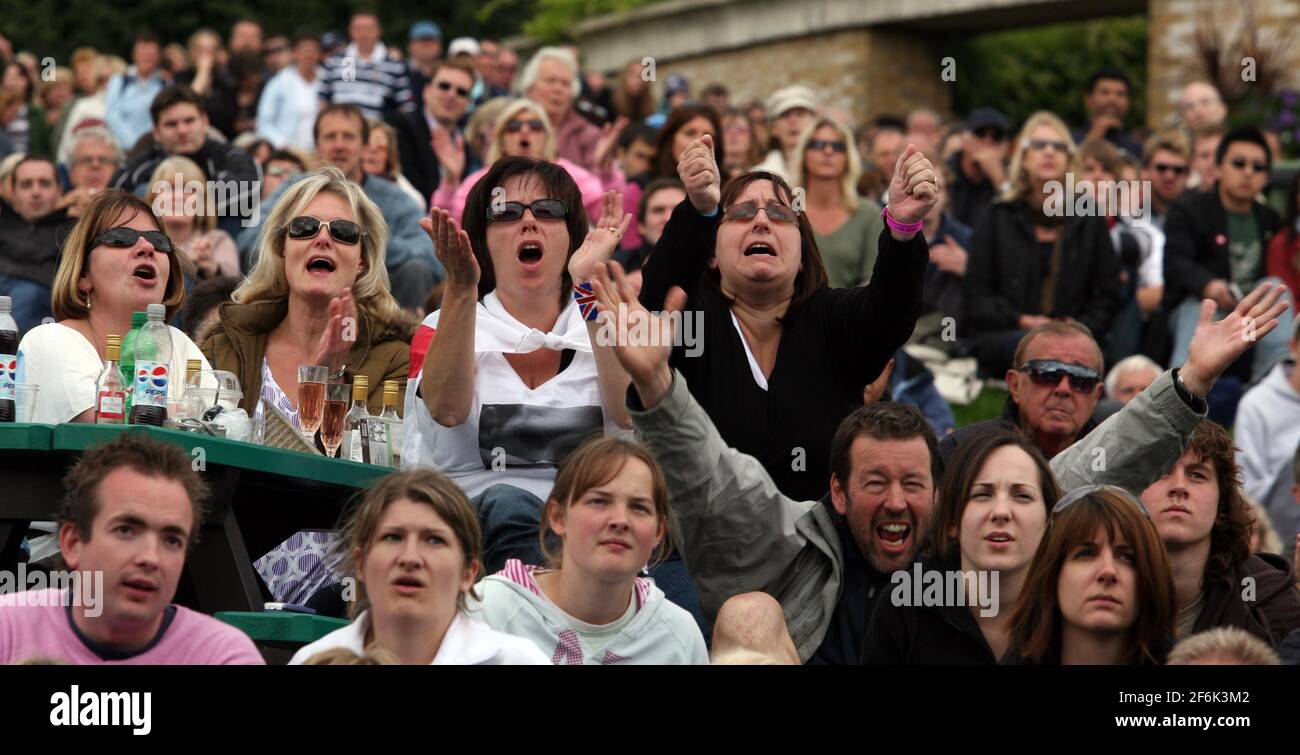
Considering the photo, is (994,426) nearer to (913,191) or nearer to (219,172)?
(913,191)

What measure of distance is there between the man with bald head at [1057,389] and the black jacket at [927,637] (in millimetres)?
1683

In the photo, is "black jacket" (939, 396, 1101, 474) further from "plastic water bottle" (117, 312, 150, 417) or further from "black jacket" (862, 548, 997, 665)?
"plastic water bottle" (117, 312, 150, 417)

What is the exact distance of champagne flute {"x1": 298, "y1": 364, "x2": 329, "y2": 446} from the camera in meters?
7.57

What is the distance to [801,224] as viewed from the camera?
26.4 feet

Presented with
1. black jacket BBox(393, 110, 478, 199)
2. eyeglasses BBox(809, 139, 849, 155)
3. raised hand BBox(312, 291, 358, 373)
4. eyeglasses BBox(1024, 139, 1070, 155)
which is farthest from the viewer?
black jacket BBox(393, 110, 478, 199)

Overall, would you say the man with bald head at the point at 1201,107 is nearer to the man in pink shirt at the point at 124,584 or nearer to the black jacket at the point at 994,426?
the black jacket at the point at 994,426

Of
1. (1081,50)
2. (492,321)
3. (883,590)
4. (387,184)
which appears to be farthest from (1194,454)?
(1081,50)

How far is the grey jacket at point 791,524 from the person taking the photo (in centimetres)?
706

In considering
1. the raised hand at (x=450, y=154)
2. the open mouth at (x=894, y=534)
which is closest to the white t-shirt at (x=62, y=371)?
the open mouth at (x=894, y=534)

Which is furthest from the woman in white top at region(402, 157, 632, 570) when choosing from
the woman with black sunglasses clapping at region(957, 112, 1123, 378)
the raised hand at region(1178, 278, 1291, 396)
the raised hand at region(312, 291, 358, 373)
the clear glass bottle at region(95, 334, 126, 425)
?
the woman with black sunglasses clapping at region(957, 112, 1123, 378)

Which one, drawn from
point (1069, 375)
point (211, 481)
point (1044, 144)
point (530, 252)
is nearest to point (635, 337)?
point (530, 252)

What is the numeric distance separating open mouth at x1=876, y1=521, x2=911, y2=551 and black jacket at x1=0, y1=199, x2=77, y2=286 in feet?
20.0
